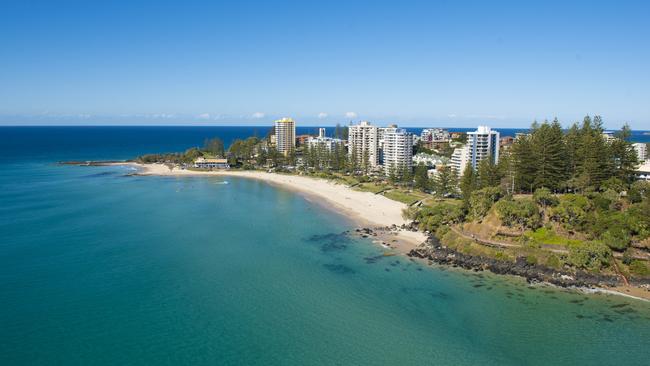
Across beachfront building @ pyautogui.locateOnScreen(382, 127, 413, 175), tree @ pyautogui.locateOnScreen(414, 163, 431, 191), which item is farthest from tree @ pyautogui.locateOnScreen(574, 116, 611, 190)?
beachfront building @ pyautogui.locateOnScreen(382, 127, 413, 175)

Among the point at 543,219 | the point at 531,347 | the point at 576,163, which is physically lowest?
the point at 531,347

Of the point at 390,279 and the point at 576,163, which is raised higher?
the point at 576,163

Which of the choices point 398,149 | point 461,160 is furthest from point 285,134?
point 461,160

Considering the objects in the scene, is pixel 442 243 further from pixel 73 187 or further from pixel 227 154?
pixel 227 154

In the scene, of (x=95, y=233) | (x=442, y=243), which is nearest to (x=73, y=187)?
(x=95, y=233)

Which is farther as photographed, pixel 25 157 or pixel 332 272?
pixel 25 157

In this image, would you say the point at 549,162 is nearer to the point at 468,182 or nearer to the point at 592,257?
the point at 468,182
